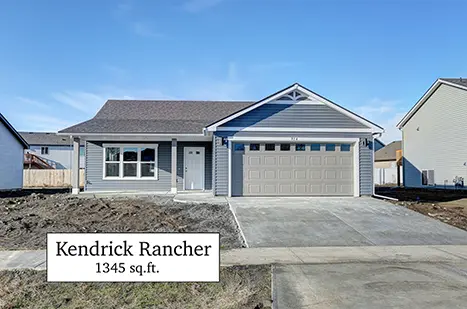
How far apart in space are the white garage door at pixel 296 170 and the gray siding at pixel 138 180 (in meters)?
3.97

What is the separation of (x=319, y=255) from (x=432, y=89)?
20.3m

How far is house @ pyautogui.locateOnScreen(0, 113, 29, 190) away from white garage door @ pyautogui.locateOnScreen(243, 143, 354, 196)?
16.5 meters

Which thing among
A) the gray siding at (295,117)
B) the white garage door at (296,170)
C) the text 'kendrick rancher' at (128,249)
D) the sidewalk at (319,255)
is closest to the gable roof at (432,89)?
the gray siding at (295,117)

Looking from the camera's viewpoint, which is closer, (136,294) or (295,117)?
(136,294)

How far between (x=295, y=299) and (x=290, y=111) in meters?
10.6

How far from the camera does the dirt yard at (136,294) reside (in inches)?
164

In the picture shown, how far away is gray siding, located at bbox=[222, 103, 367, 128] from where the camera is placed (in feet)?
45.8

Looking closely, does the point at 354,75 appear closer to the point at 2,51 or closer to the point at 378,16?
the point at 378,16

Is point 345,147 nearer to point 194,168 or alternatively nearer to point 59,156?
point 194,168

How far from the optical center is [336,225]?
30.6 feet

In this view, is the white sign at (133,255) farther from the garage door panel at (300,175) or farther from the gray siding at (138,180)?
the gray siding at (138,180)

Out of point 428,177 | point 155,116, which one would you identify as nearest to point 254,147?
point 155,116

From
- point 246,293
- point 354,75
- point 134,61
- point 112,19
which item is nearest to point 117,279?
point 246,293

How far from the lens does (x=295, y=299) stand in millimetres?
4309
